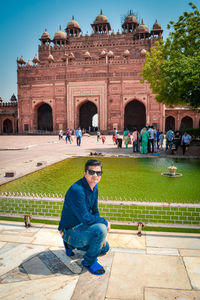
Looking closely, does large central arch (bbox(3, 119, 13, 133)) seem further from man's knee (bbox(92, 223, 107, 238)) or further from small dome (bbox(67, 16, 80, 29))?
man's knee (bbox(92, 223, 107, 238))

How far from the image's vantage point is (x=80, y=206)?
2168 millimetres

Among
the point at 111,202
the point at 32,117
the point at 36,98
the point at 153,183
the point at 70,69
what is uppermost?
the point at 70,69

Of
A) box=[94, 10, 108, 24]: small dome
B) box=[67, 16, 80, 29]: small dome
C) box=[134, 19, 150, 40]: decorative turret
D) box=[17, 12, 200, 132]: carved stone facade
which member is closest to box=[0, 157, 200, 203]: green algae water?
box=[17, 12, 200, 132]: carved stone facade

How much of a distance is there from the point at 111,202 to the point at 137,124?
107 feet

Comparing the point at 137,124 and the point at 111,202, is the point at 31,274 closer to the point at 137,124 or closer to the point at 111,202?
the point at 111,202

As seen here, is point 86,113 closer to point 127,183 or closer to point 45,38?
point 45,38

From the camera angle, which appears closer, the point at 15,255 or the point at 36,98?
the point at 15,255

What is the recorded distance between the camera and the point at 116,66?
28.5 metres

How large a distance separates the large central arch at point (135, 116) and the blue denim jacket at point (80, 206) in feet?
107

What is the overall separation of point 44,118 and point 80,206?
113 ft

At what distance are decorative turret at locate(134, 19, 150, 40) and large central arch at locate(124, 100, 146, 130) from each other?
10822mm

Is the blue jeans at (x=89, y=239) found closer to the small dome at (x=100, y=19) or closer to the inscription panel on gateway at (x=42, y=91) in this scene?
the inscription panel on gateway at (x=42, y=91)

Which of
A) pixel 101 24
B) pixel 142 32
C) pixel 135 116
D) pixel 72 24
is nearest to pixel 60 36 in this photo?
pixel 72 24

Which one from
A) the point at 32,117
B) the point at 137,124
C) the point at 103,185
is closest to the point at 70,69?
the point at 32,117
